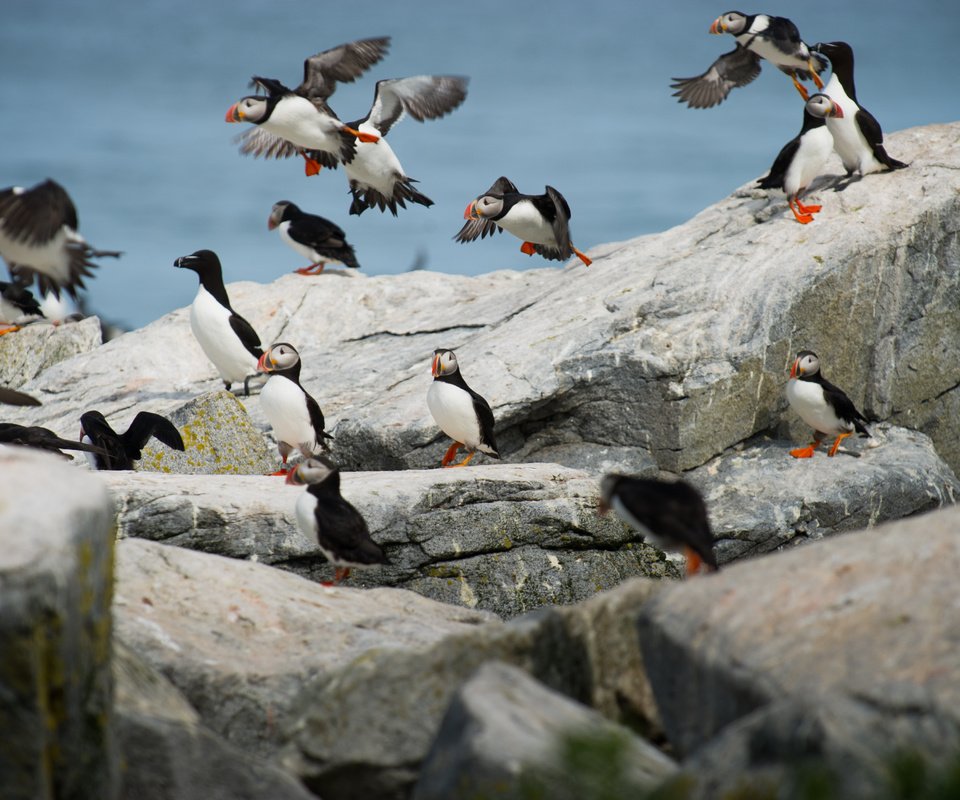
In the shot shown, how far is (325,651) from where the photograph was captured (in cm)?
505

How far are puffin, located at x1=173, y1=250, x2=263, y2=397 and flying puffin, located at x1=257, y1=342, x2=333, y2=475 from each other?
1.76m

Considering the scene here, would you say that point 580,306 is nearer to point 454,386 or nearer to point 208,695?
point 454,386

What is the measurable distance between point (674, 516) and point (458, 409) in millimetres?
3555

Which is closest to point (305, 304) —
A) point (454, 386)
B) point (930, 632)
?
point (454, 386)

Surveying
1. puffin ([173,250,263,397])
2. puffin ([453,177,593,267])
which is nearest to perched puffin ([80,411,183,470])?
puffin ([173,250,263,397])

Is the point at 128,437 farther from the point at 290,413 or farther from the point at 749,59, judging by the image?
the point at 749,59

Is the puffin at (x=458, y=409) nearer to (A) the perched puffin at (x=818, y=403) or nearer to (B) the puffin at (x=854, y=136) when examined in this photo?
(A) the perched puffin at (x=818, y=403)

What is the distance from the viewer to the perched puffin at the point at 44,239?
6.64 meters

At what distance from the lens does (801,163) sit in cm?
1061

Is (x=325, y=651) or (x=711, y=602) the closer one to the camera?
(x=711, y=602)

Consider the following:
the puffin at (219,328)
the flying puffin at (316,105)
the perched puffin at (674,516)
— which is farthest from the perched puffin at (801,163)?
the perched puffin at (674,516)

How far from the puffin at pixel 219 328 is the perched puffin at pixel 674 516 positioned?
614 centimetres

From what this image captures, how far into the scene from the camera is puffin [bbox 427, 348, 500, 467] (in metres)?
8.58

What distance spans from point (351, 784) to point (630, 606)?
1.22 meters
